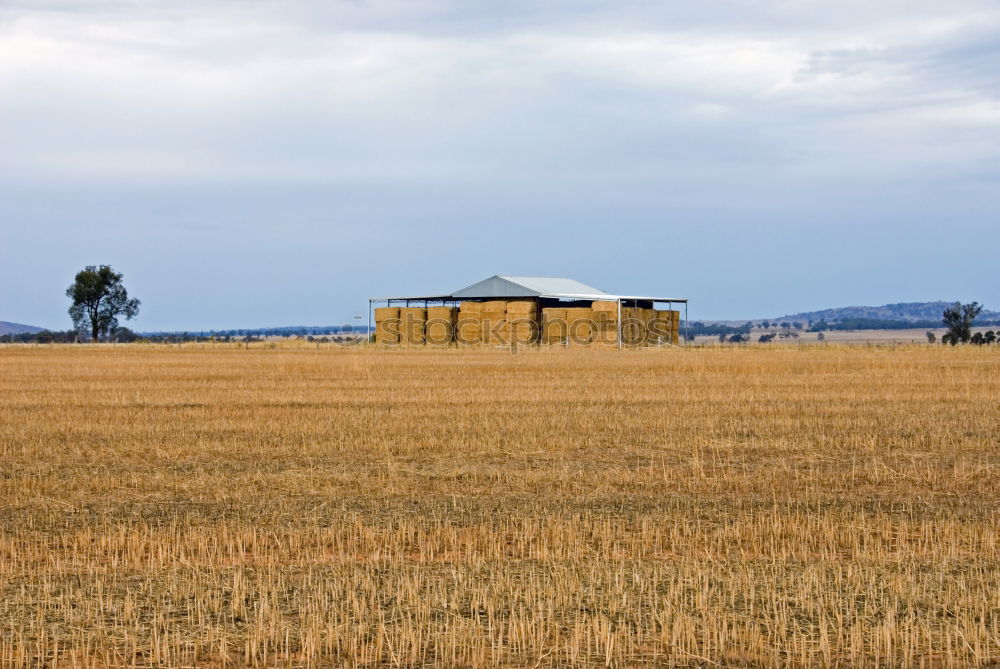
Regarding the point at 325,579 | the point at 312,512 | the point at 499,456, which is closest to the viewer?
the point at 325,579

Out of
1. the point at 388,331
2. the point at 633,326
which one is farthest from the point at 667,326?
the point at 388,331

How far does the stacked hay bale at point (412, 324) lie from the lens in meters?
69.7

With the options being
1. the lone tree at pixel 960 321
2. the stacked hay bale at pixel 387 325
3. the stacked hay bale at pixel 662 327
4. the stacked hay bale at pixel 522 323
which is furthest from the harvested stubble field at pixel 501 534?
the lone tree at pixel 960 321

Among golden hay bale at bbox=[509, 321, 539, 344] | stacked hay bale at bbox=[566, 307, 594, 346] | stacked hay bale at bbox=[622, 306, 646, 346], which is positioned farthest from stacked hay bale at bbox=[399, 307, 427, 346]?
stacked hay bale at bbox=[622, 306, 646, 346]

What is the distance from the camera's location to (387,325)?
71.1m

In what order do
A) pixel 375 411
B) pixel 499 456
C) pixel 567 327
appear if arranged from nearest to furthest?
pixel 499 456
pixel 375 411
pixel 567 327

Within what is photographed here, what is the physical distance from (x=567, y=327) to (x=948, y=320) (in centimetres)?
5317

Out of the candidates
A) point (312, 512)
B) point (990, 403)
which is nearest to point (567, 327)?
point (990, 403)

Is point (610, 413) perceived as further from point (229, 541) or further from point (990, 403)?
point (229, 541)

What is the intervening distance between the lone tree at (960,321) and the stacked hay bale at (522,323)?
4420cm

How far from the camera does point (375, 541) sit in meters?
11.9

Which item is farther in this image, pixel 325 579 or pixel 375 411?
pixel 375 411

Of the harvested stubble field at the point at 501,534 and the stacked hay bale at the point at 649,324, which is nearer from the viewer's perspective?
the harvested stubble field at the point at 501,534

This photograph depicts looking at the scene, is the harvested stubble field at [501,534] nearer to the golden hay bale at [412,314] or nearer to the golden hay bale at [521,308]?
the golden hay bale at [521,308]
